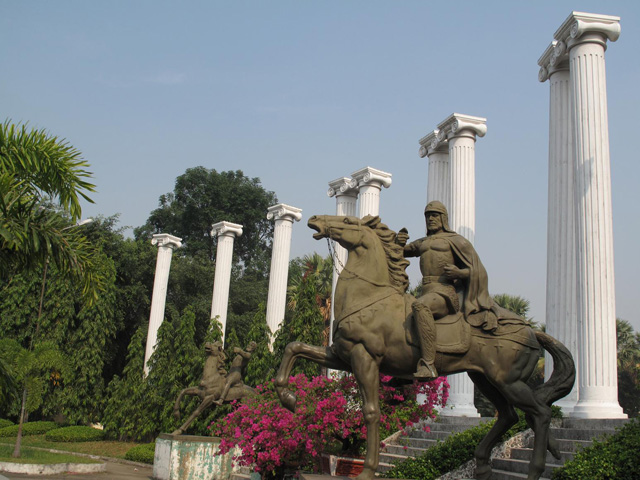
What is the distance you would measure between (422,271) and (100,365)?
26103mm

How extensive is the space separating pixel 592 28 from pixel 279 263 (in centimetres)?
1481

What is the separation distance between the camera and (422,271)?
6703 mm

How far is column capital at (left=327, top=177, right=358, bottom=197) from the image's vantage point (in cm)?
2220

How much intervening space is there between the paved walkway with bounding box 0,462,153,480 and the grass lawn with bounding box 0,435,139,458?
2533 mm

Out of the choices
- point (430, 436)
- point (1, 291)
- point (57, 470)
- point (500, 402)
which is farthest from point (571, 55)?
point (1, 291)

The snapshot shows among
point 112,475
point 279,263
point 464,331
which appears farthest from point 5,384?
point 279,263

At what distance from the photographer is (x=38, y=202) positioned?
33.2 feet

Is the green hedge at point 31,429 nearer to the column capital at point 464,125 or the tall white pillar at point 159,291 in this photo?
the tall white pillar at point 159,291

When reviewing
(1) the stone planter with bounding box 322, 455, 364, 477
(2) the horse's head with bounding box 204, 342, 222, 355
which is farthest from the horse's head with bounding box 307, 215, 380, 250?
(2) the horse's head with bounding box 204, 342, 222, 355

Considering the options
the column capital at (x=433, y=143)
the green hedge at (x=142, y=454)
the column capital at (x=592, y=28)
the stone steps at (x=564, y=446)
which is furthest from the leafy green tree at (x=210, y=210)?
the stone steps at (x=564, y=446)

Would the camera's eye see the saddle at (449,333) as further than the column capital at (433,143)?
No

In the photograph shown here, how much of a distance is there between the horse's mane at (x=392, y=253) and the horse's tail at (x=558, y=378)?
155 centimetres

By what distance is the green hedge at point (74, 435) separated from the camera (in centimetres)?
2530

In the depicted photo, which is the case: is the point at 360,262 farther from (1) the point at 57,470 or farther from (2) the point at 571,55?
(1) the point at 57,470
